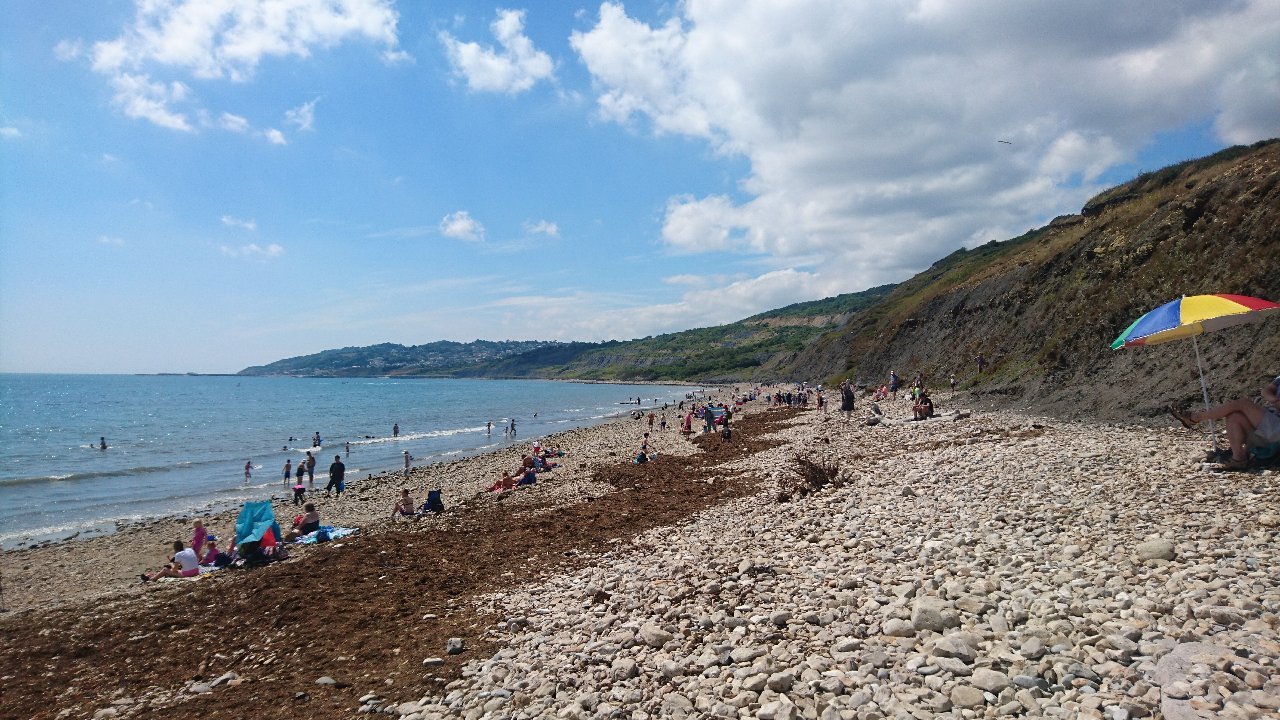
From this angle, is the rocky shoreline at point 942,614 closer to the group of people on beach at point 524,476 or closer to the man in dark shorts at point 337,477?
the group of people on beach at point 524,476

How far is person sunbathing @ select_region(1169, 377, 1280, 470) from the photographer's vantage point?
9.47m

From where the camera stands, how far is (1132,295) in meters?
27.8

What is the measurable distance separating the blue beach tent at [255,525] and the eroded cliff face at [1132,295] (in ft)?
81.2

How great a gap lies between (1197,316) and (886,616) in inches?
308

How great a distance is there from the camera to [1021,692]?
4930 millimetres

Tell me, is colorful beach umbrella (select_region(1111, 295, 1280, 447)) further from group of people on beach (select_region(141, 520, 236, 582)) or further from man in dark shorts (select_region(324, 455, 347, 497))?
man in dark shorts (select_region(324, 455, 347, 497))

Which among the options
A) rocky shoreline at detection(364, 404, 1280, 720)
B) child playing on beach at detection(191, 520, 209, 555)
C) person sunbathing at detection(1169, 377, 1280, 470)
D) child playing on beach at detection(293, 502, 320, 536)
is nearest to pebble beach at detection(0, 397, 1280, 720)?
rocky shoreline at detection(364, 404, 1280, 720)

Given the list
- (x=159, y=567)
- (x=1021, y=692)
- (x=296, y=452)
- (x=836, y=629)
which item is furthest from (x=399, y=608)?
(x=296, y=452)

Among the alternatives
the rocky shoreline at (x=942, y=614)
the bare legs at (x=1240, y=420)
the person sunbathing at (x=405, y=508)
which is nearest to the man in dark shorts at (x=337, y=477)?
the person sunbathing at (x=405, y=508)

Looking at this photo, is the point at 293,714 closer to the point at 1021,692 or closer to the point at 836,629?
the point at 836,629

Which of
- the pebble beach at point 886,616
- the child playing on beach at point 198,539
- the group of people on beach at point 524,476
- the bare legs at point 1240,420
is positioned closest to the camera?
the pebble beach at point 886,616

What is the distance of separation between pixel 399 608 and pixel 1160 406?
21216mm

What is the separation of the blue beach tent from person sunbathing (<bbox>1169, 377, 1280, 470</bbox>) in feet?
65.0

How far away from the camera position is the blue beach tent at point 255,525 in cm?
1572
